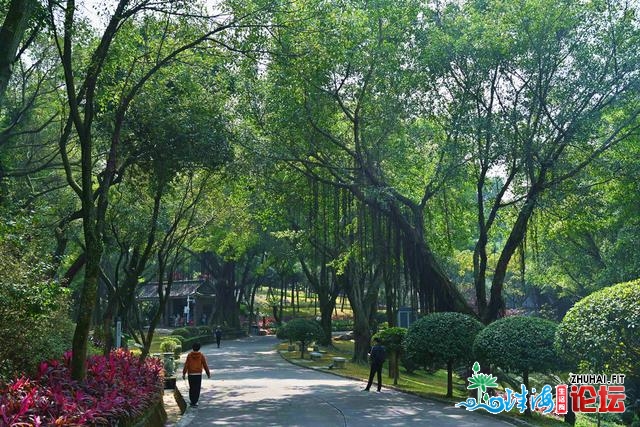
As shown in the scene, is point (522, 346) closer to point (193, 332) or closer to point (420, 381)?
point (420, 381)

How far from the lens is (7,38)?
763 centimetres

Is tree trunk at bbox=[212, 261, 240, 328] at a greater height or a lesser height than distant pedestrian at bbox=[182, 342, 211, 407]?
greater

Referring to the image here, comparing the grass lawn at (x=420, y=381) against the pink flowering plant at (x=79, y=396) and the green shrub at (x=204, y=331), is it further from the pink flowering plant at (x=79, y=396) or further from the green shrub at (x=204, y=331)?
the pink flowering plant at (x=79, y=396)

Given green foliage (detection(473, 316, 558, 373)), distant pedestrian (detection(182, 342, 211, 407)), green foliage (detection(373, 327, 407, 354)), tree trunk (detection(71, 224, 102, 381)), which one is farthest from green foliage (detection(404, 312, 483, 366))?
tree trunk (detection(71, 224, 102, 381))

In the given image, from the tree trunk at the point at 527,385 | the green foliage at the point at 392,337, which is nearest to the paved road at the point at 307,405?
the tree trunk at the point at 527,385

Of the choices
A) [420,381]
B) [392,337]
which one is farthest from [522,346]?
[420,381]

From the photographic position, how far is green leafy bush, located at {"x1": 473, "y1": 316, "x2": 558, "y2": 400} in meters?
12.7

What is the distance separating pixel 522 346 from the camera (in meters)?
12.9

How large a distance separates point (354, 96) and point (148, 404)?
1148 centimetres

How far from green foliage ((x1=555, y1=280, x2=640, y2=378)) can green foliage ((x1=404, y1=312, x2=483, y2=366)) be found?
429 cm

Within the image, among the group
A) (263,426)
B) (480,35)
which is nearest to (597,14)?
(480,35)

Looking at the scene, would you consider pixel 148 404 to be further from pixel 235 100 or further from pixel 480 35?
pixel 480 35

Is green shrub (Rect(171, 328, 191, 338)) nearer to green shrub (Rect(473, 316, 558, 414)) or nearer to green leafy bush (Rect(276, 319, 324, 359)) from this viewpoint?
green leafy bush (Rect(276, 319, 324, 359))

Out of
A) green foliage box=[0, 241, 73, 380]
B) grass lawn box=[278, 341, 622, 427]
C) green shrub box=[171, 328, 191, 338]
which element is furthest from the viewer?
green shrub box=[171, 328, 191, 338]
